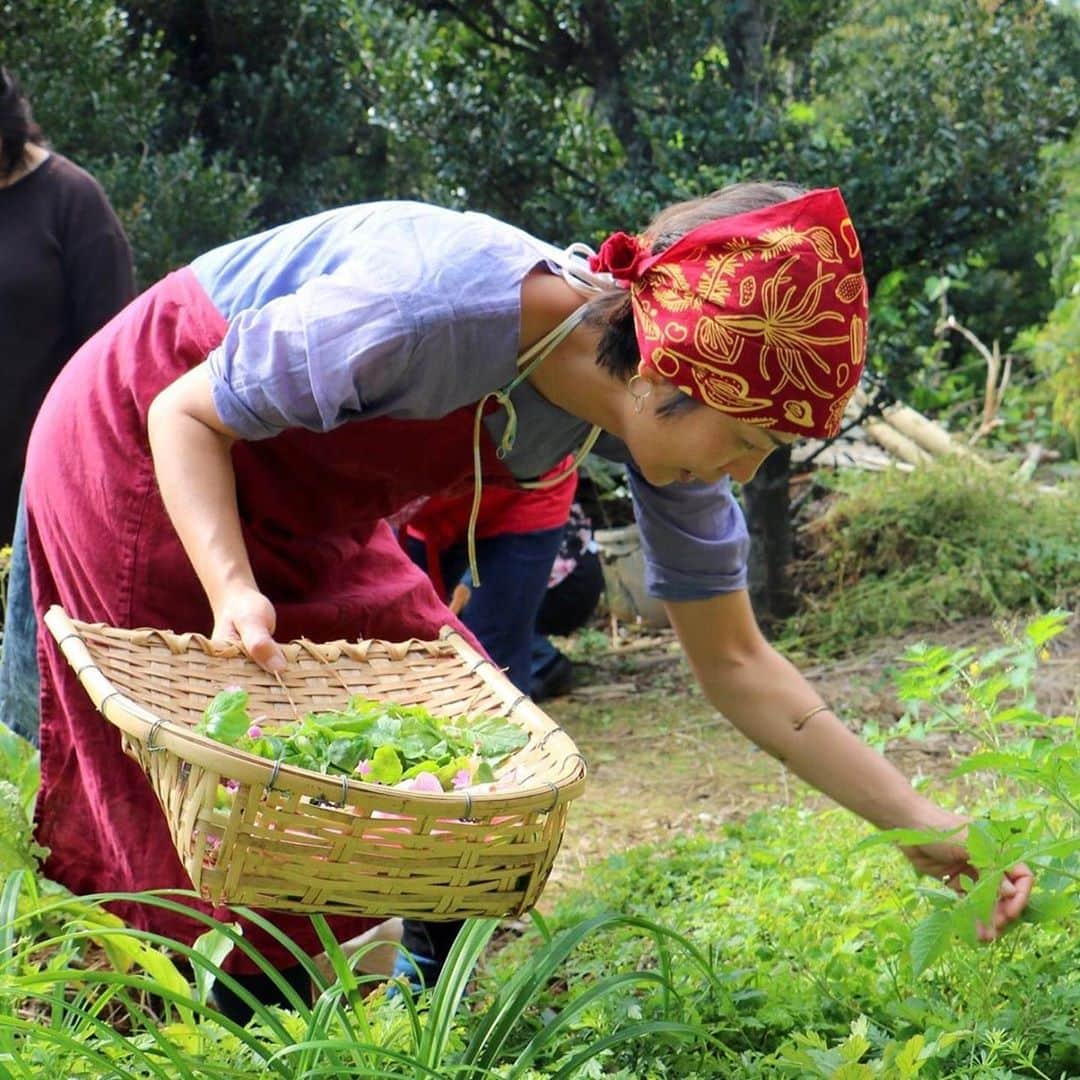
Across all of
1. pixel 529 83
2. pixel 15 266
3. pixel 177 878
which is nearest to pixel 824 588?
pixel 529 83

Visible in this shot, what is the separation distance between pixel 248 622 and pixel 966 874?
984 mm

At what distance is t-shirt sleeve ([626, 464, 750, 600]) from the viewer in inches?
81.9

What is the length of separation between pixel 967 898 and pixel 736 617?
1.97 feet

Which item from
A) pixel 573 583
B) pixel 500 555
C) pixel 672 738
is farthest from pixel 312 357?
pixel 573 583

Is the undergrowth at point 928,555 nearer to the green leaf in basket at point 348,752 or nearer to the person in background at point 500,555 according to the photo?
the person in background at point 500,555

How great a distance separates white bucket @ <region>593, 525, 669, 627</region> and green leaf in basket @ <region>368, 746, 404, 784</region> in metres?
3.99

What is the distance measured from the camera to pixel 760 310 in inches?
67.6

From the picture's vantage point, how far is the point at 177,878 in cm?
197

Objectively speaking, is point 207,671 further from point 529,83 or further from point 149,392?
point 529,83

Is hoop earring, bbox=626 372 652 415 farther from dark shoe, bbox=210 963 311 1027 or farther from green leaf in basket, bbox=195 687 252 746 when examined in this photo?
dark shoe, bbox=210 963 311 1027

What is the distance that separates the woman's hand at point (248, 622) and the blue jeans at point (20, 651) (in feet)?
1.85

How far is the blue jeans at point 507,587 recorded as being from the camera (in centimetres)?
341

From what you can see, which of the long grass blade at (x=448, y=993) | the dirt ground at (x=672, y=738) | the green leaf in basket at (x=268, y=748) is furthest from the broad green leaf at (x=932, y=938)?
the dirt ground at (x=672, y=738)

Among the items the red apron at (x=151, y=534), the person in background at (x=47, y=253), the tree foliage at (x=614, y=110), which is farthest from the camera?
→ the tree foliage at (x=614, y=110)
